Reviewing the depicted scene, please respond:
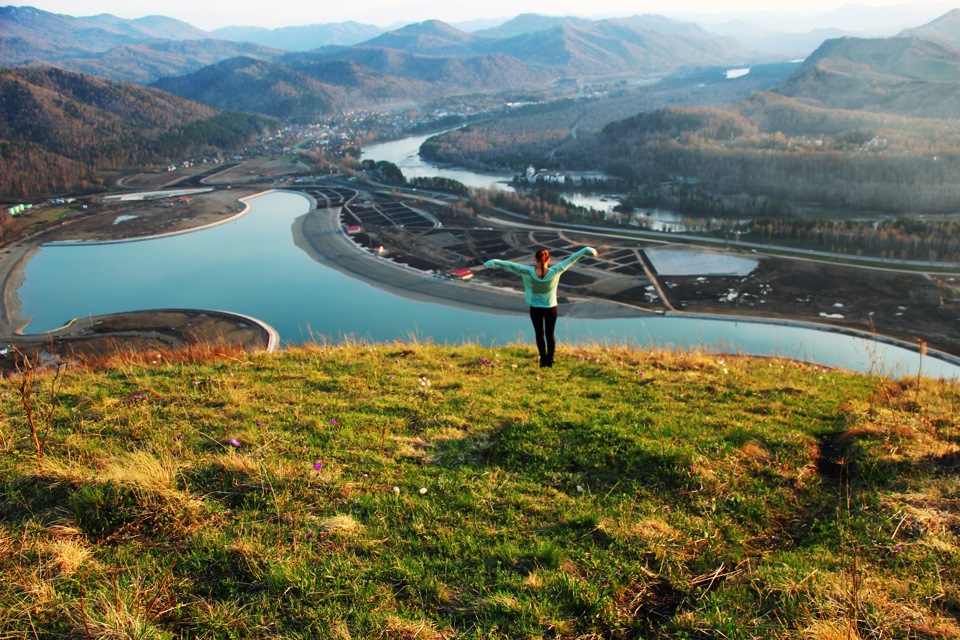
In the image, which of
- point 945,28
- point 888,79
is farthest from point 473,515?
point 945,28

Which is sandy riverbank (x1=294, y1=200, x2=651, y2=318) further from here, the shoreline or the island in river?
the island in river

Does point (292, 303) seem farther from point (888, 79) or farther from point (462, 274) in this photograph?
point (888, 79)

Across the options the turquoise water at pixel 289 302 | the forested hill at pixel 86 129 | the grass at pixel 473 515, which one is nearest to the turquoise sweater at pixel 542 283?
the grass at pixel 473 515

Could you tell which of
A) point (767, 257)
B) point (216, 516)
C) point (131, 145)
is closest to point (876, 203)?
point (767, 257)

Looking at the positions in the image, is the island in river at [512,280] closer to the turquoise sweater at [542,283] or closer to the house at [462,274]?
→ the house at [462,274]

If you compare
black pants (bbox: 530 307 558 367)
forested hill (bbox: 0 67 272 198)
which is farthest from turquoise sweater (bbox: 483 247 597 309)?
forested hill (bbox: 0 67 272 198)

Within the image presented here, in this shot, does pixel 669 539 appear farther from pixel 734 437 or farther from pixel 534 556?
pixel 734 437
